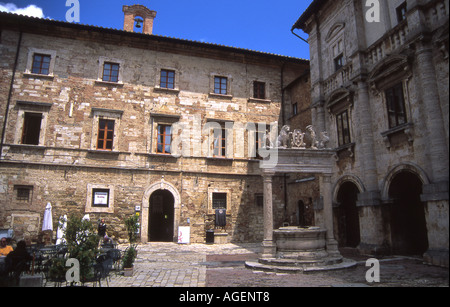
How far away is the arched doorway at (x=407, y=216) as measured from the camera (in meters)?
10.8

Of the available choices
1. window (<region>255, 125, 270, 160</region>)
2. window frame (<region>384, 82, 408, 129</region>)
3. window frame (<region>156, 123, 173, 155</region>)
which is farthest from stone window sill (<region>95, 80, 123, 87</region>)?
window frame (<region>384, 82, 408, 129</region>)

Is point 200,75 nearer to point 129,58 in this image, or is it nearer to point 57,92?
point 129,58

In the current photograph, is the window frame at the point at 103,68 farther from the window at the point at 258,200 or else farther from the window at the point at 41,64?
the window at the point at 258,200

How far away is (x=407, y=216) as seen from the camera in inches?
438

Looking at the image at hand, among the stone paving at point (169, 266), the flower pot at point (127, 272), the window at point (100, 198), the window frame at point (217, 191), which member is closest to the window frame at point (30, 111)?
the window at point (100, 198)

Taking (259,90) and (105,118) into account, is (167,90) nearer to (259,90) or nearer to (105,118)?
(105,118)

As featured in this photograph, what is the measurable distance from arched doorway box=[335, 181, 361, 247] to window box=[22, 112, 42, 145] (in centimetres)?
1564

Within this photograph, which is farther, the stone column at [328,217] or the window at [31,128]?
the window at [31,128]

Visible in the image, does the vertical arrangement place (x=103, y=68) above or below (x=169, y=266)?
above

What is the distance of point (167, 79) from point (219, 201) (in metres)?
7.95

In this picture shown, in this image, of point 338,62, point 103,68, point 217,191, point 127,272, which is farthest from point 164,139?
point 338,62

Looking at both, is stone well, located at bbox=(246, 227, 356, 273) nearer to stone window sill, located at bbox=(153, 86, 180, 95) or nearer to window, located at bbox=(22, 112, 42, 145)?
stone window sill, located at bbox=(153, 86, 180, 95)

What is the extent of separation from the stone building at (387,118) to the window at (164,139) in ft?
26.9
